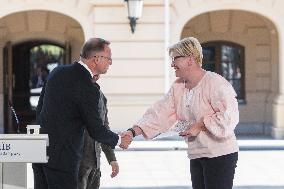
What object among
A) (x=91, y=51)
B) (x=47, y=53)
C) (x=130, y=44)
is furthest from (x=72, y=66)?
(x=47, y=53)

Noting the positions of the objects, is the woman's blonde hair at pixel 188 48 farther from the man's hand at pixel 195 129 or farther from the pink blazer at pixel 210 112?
the man's hand at pixel 195 129

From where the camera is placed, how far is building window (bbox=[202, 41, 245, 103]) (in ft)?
48.1

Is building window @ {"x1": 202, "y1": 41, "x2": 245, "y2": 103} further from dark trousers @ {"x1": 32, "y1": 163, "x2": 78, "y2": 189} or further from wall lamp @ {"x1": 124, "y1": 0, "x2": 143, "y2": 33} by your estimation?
dark trousers @ {"x1": 32, "y1": 163, "x2": 78, "y2": 189}

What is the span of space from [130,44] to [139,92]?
3.17 ft

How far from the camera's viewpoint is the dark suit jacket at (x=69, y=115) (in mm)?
3779

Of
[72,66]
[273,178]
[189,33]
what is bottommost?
[273,178]

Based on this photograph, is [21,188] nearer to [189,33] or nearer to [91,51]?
[91,51]

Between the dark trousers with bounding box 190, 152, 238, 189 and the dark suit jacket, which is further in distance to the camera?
the dark suit jacket

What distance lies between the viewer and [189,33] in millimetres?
14336

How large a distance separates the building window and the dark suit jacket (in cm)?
1098

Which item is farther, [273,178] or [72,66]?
[273,178]

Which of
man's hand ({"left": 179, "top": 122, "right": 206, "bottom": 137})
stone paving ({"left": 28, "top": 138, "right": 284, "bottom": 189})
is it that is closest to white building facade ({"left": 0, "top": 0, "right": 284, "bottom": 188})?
stone paving ({"left": 28, "top": 138, "right": 284, "bottom": 189})

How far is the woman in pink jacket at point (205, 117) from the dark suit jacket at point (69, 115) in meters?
0.53

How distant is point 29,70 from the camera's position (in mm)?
15992
